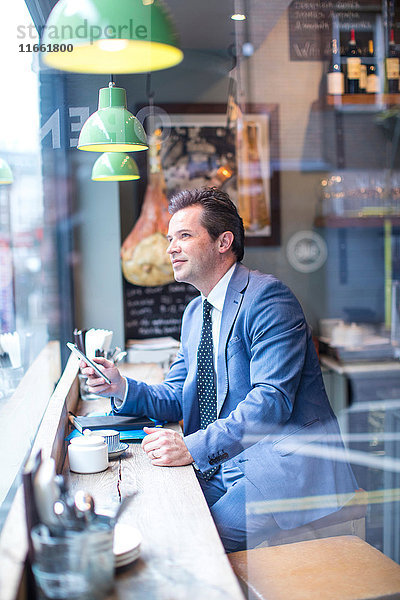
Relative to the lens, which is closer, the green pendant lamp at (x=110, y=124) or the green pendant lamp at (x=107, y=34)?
the green pendant lamp at (x=107, y=34)

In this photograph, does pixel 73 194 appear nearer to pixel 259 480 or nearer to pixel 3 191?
pixel 3 191

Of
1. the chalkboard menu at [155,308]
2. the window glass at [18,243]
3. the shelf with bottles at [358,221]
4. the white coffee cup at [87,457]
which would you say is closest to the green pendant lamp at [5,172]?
the window glass at [18,243]

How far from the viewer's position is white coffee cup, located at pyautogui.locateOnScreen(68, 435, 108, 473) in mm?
1855

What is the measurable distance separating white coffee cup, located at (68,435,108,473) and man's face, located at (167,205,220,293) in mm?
726

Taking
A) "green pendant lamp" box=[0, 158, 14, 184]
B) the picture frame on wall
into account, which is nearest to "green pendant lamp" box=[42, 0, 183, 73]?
"green pendant lamp" box=[0, 158, 14, 184]

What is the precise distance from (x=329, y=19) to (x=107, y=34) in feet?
10.2

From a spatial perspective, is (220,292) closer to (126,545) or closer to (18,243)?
(18,243)

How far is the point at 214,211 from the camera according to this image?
7.92 ft

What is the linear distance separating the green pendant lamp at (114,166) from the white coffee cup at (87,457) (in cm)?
131

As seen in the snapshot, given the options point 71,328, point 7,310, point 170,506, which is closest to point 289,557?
point 170,506

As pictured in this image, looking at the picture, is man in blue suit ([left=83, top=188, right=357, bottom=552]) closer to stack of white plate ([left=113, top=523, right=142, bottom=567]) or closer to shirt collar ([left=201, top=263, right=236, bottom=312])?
shirt collar ([left=201, top=263, right=236, bottom=312])

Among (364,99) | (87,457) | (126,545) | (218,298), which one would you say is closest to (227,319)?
(218,298)

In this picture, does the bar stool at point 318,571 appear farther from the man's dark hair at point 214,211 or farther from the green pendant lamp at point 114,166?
the green pendant lamp at point 114,166

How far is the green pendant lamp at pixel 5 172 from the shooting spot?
2187 millimetres
